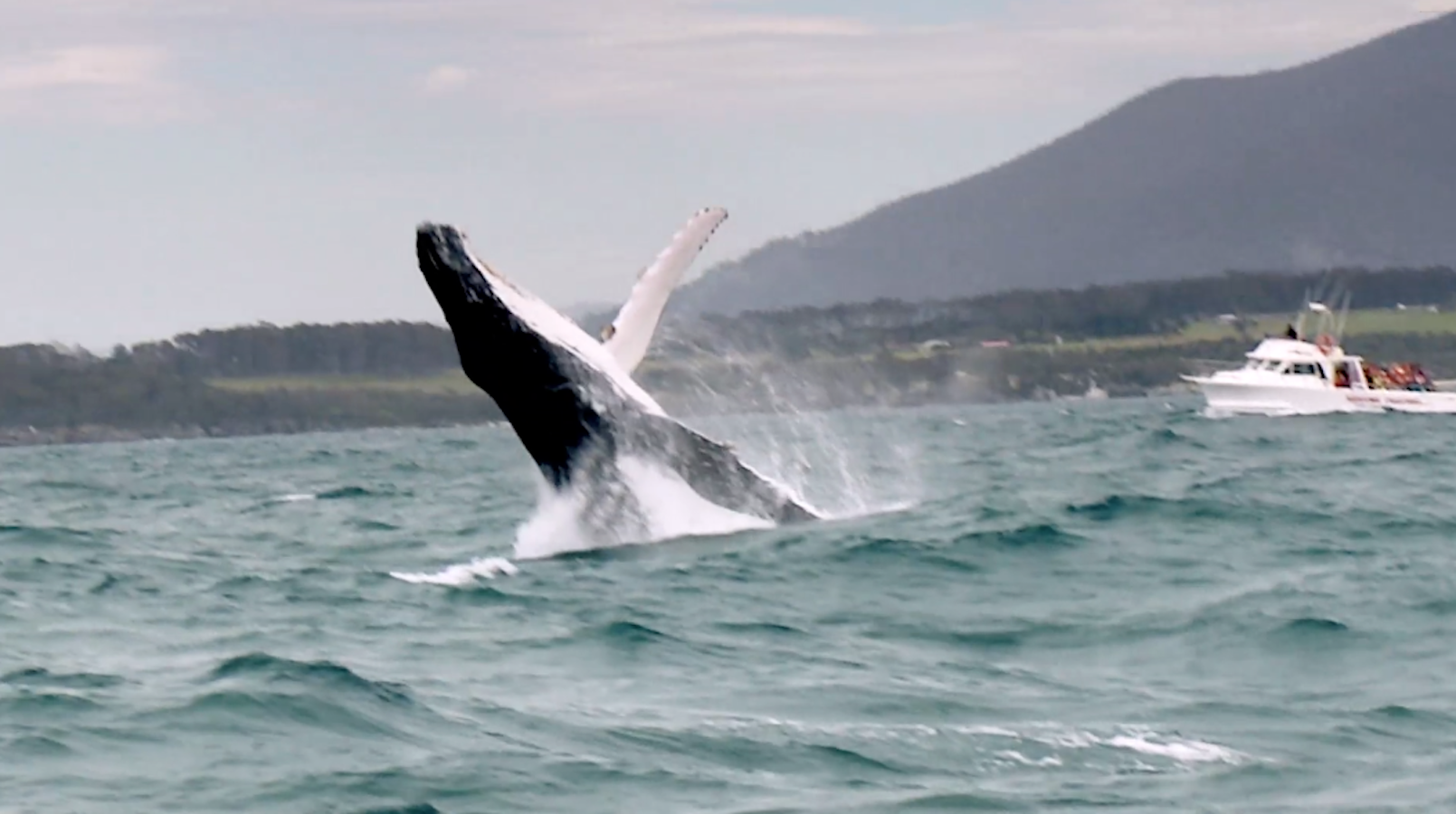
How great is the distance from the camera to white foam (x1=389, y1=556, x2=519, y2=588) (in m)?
13.9

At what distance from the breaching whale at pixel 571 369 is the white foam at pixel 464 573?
0.66 meters

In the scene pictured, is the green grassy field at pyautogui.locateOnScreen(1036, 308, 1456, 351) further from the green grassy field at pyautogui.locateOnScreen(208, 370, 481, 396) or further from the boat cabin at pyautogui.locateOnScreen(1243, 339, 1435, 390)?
the boat cabin at pyautogui.locateOnScreen(1243, 339, 1435, 390)

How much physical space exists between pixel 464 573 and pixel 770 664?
3926 millimetres

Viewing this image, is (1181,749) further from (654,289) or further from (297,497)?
(297,497)

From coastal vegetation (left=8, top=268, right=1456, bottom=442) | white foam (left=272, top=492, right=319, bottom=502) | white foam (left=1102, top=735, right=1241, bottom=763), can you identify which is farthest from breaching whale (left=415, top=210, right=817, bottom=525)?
coastal vegetation (left=8, top=268, right=1456, bottom=442)

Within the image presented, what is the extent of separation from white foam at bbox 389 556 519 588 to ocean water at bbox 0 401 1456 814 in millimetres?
49

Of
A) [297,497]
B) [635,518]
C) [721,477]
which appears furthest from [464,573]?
[297,497]

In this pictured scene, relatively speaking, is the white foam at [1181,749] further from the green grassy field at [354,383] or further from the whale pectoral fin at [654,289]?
the green grassy field at [354,383]

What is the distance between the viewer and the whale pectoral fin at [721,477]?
13773 mm

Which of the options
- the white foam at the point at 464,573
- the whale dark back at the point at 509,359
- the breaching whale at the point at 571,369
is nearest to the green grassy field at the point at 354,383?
the white foam at the point at 464,573

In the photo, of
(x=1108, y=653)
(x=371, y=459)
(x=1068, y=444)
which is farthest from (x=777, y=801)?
(x=371, y=459)

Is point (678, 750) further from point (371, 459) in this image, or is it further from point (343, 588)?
point (371, 459)

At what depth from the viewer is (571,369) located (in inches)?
520

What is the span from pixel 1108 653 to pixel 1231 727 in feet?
5.72
